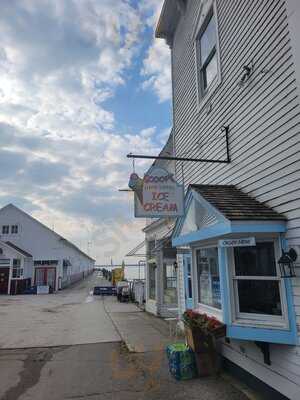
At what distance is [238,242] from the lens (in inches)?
194

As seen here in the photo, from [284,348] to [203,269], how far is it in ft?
7.91

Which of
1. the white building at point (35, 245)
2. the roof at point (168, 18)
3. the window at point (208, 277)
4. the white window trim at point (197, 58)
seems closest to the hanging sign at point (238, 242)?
the window at point (208, 277)

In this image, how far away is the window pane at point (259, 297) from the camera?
191 inches

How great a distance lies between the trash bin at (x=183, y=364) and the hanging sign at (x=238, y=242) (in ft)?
7.78

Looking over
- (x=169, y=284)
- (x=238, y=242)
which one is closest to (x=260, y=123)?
(x=238, y=242)

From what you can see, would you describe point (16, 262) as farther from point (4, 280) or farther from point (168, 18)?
point (168, 18)

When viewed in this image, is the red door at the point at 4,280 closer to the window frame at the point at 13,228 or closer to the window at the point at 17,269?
the window at the point at 17,269

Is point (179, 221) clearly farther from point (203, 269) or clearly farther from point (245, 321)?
point (245, 321)

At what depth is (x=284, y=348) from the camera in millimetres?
4586

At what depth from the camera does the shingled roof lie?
15.9 feet

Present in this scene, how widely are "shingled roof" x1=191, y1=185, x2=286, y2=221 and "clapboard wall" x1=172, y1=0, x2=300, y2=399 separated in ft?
0.47

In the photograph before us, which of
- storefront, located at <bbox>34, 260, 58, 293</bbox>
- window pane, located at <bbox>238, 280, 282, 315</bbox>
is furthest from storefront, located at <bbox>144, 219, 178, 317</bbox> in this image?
storefront, located at <bbox>34, 260, 58, 293</bbox>

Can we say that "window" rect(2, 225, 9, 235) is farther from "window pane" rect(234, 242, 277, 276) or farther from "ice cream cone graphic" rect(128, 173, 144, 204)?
"window pane" rect(234, 242, 277, 276)

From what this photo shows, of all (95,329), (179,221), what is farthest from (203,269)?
(95,329)
